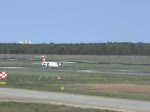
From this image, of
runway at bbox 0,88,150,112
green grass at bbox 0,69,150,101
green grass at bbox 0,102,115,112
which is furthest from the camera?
green grass at bbox 0,69,150,101

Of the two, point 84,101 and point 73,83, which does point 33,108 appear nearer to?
point 84,101

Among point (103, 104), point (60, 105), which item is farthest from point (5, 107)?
point (103, 104)

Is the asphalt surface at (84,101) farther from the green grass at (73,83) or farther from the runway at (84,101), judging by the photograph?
the green grass at (73,83)

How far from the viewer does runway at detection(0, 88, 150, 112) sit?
3275 centimetres

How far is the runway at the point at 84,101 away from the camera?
32750 mm

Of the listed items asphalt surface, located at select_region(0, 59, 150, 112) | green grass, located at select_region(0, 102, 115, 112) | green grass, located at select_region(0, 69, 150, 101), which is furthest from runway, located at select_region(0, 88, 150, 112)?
green grass, located at select_region(0, 69, 150, 101)

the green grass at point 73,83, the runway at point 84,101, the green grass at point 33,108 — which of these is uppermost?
the green grass at point 33,108

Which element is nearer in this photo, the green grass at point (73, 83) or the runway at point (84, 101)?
the runway at point (84, 101)

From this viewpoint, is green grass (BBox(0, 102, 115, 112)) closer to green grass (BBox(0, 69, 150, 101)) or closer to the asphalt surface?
the asphalt surface

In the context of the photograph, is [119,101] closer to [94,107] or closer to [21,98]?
[94,107]

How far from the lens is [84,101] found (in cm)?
3706

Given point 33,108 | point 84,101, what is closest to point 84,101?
point 84,101

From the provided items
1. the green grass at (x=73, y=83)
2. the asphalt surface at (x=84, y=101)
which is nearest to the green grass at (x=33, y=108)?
the asphalt surface at (x=84, y=101)

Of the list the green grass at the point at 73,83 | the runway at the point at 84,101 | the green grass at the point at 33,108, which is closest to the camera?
the green grass at the point at 33,108
